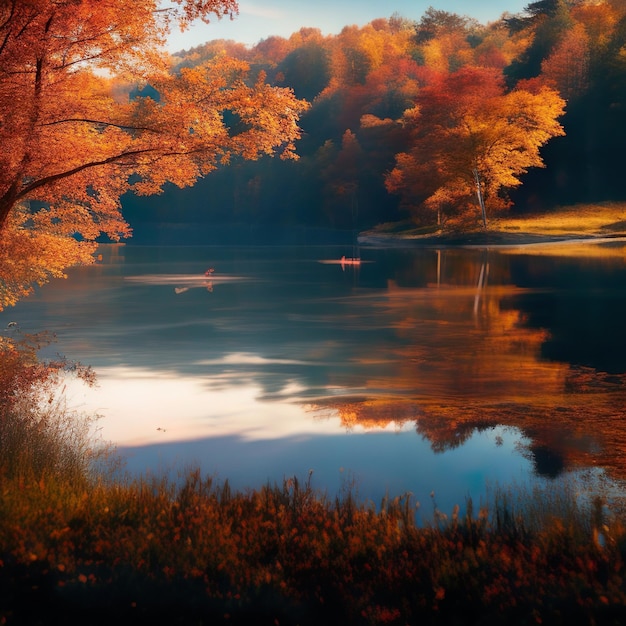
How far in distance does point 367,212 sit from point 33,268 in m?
85.4

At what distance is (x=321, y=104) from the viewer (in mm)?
123375

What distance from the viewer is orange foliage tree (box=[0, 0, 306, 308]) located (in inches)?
548

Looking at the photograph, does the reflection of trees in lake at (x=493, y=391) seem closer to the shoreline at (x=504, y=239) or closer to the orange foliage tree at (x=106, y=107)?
the orange foliage tree at (x=106, y=107)

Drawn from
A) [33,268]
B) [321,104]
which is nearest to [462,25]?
[321,104]

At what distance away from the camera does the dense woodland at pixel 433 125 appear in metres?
73.3

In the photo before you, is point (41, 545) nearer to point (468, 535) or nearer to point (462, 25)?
point (468, 535)

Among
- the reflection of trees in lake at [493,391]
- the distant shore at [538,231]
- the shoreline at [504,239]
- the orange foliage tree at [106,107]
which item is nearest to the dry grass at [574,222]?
the distant shore at [538,231]

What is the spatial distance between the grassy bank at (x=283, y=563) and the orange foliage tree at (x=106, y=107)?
790 centimetres

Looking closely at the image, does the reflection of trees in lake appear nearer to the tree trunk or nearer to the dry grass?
the dry grass

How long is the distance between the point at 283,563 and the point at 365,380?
1086 centimetres

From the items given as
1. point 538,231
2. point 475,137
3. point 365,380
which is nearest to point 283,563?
point 365,380

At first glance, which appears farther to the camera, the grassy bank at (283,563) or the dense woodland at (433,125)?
the dense woodland at (433,125)

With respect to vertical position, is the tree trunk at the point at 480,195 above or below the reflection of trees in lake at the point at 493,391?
above

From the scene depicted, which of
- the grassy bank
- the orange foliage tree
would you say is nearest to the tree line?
the orange foliage tree
